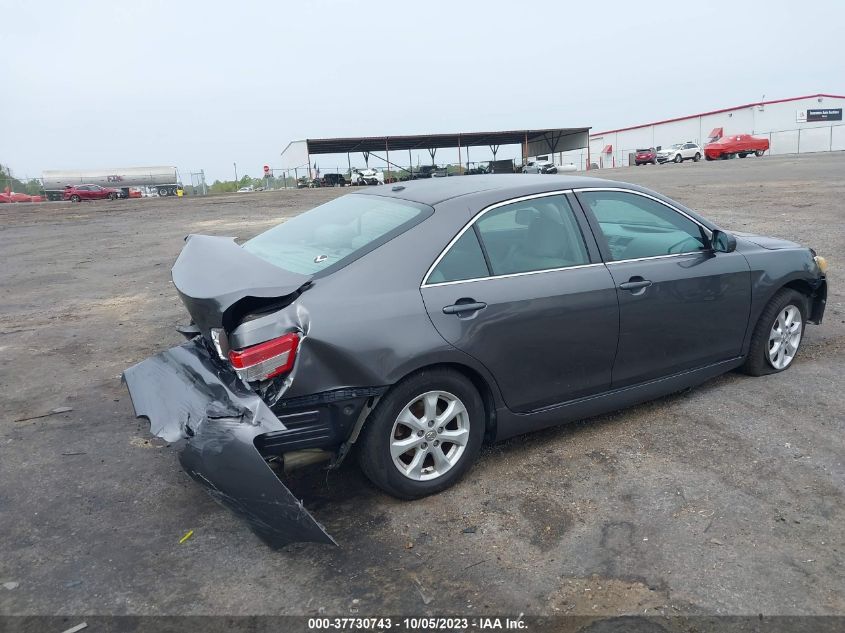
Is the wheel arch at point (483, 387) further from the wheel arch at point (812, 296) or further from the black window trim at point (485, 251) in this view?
the wheel arch at point (812, 296)

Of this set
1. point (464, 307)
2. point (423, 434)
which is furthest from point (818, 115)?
point (423, 434)

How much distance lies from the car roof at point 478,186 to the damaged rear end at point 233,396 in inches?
39.9

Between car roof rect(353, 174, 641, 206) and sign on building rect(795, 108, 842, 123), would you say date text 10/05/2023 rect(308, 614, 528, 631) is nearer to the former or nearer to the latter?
car roof rect(353, 174, 641, 206)

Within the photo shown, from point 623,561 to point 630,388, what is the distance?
1456 millimetres

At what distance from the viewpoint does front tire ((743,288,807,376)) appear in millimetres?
4859

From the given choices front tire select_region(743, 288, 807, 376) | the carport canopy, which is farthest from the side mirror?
the carport canopy

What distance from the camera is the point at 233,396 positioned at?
10.3 feet

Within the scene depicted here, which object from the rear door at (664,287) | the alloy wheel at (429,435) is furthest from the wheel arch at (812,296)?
the alloy wheel at (429,435)

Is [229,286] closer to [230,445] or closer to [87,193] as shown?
[230,445]

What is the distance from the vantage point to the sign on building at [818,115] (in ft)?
218

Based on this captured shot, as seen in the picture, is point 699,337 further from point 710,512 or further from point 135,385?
point 135,385

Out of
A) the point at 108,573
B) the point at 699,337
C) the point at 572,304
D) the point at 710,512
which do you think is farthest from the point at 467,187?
the point at 108,573

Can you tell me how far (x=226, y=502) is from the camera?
295 centimetres

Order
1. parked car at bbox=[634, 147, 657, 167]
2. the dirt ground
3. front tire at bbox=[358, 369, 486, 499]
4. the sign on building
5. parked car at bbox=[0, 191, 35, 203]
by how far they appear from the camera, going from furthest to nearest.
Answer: the sign on building
parked car at bbox=[634, 147, 657, 167]
parked car at bbox=[0, 191, 35, 203]
front tire at bbox=[358, 369, 486, 499]
the dirt ground
